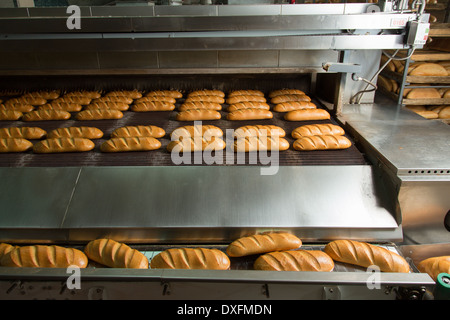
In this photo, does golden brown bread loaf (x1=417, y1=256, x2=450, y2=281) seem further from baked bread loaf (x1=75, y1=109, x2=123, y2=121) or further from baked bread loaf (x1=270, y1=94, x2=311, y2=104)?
baked bread loaf (x1=75, y1=109, x2=123, y2=121)

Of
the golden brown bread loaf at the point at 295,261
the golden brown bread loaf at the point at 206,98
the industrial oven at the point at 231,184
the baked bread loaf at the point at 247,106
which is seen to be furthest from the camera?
the golden brown bread loaf at the point at 206,98

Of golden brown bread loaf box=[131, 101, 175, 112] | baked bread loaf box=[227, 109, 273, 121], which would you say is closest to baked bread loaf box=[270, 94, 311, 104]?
baked bread loaf box=[227, 109, 273, 121]

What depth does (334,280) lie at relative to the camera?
1.25m

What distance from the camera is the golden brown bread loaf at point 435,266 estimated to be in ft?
5.41

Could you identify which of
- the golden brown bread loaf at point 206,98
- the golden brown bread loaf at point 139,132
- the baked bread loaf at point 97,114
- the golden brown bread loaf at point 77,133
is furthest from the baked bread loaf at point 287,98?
the golden brown bread loaf at point 77,133

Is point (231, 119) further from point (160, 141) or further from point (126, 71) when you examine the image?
point (126, 71)

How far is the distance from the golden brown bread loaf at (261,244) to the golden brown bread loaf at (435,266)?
745 mm

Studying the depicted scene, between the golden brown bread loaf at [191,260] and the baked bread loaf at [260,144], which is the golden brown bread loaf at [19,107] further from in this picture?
the golden brown bread loaf at [191,260]

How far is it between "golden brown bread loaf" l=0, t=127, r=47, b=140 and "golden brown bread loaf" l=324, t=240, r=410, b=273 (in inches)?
94.2

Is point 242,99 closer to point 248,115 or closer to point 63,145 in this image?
point 248,115

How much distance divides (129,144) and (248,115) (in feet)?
3.69

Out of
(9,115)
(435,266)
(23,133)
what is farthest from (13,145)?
(435,266)

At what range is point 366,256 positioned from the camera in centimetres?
162
